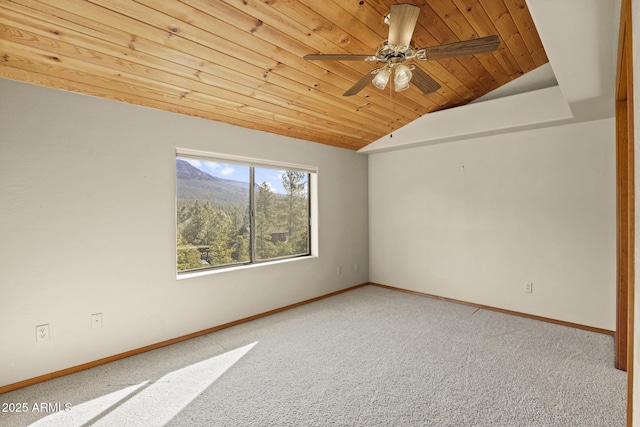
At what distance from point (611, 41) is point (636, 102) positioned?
149cm

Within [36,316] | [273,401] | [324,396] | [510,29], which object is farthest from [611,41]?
[36,316]

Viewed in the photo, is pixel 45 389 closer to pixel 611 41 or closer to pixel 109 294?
pixel 109 294

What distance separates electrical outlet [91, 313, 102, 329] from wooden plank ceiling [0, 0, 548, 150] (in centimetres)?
181

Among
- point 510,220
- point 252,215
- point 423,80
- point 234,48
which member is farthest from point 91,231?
point 510,220

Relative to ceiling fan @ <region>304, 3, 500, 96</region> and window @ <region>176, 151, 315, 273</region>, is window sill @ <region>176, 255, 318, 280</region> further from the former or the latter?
ceiling fan @ <region>304, 3, 500, 96</region>

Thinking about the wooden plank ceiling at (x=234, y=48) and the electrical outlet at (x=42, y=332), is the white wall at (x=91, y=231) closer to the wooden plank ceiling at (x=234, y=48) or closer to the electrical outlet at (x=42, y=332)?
the electrical outlet at (x=42, y=332)

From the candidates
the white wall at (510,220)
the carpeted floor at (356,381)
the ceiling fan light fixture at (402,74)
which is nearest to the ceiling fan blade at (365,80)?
the ceiling fan light fixture at (402,74)

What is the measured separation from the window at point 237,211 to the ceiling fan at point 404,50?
6.31 feet

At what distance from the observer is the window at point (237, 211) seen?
3273 mm

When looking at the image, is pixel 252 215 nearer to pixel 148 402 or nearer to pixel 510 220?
pixel 148 402

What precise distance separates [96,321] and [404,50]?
10.1 ft

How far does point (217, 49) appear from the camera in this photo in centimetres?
224

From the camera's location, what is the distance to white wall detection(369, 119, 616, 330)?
10.8 feet

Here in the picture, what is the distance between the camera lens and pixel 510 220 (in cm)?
382
